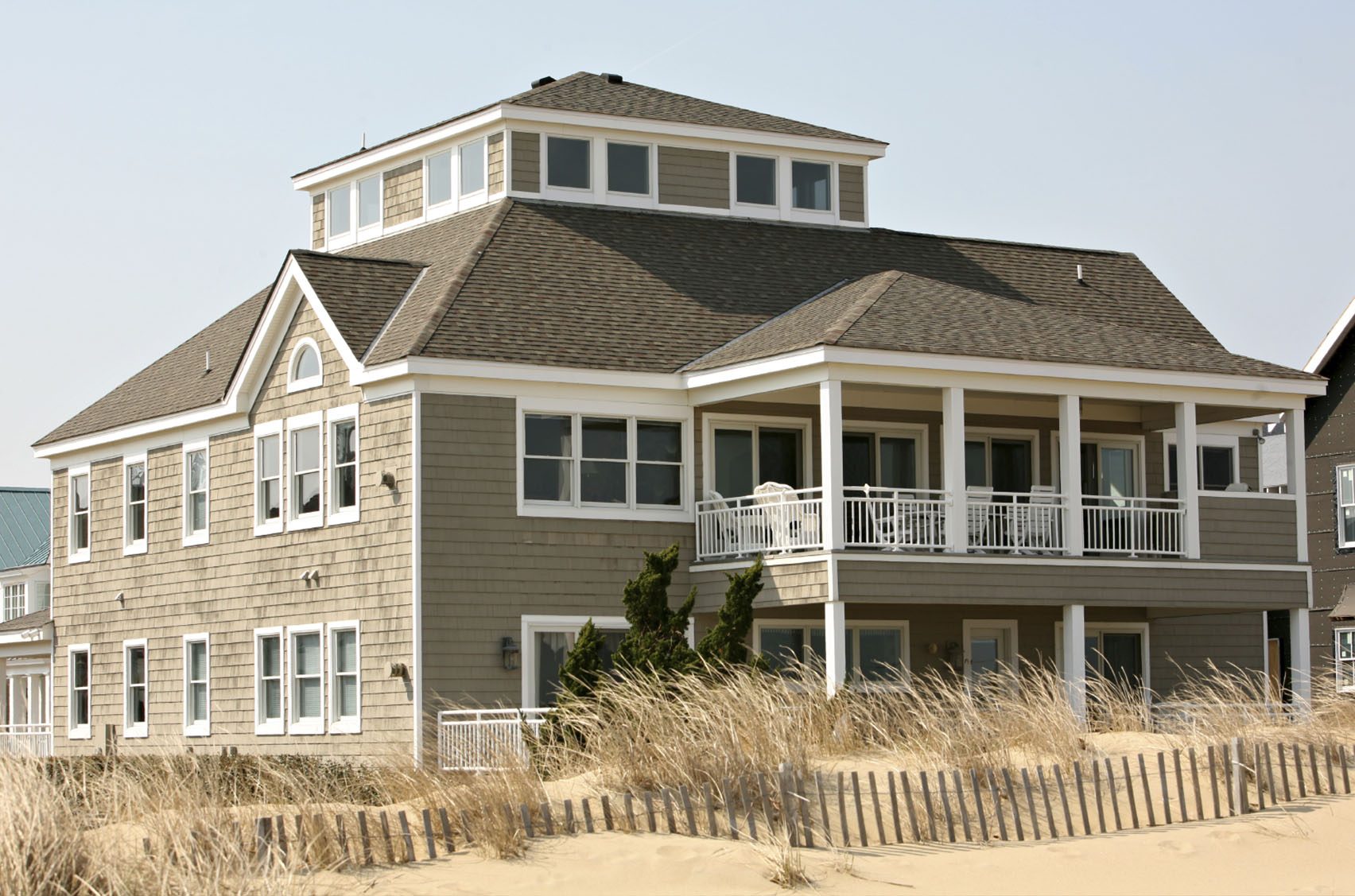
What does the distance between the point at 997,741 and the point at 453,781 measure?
5.33 m

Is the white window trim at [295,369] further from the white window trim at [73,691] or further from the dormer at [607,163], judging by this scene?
the white window trim at [73,691]

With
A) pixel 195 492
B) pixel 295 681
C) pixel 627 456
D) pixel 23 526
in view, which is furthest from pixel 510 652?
pixel 23 526

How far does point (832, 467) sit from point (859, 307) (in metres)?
3.28

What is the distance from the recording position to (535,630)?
86.6 ft

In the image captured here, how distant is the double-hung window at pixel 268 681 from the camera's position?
94.2 feet

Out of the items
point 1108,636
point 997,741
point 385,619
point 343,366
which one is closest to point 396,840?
point 997,741

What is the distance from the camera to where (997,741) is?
17.6m

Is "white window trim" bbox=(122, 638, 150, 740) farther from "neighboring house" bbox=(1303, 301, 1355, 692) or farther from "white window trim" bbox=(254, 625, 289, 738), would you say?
"neighboring house" bbox=(1303, 301, 1355, 692)

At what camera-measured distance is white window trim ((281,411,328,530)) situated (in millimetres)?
27938

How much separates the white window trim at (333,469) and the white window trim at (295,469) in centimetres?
9

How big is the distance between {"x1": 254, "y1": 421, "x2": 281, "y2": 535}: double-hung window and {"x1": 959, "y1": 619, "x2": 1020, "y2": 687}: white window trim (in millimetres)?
11217

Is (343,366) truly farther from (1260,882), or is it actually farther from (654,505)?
(1260,882)

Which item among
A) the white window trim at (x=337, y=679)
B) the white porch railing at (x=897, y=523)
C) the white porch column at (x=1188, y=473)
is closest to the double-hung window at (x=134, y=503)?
the white window trim at (x=337, y=679)

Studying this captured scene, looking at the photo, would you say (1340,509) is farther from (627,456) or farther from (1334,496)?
(627,456)
